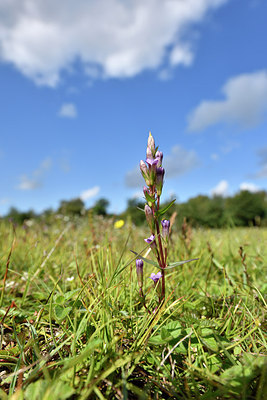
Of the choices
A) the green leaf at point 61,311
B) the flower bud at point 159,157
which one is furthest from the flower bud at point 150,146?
the green leaf at point 61,311

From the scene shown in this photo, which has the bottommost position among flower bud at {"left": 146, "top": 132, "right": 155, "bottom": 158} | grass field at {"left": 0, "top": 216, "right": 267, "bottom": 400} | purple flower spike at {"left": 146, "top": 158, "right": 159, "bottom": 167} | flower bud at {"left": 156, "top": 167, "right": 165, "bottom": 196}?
grass field at {"left": 0, "top": 216, "right": 267, "bottom": 400}

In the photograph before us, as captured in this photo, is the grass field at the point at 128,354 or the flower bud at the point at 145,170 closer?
the grass field at the point at 128,354

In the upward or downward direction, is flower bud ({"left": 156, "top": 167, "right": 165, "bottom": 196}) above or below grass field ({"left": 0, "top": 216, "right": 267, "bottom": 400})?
above

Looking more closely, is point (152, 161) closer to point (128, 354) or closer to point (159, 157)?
point (159, 157)

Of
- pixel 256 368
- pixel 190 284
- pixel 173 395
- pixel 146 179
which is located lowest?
pixel 173 395

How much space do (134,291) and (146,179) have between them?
1019 mm

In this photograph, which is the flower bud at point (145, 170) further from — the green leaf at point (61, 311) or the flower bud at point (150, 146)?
the green leaf at point (61, 311)

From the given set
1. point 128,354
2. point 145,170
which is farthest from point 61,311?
point 145,170

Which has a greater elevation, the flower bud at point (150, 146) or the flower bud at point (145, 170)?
the flower bud at point (150, 146)

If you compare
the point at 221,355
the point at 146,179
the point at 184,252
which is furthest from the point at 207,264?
the point at 146,179

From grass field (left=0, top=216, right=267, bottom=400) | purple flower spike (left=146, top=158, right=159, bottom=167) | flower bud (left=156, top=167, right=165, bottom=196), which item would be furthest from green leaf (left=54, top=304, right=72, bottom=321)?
purple flower spike (left=146, top=158, right=159, bottom=167)

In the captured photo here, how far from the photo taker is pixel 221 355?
1421mm

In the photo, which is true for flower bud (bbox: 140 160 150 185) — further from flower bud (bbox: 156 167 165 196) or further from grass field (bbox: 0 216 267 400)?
grass field (bbox: 0 216 267 400)

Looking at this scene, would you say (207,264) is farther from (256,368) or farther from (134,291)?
(256,368)
